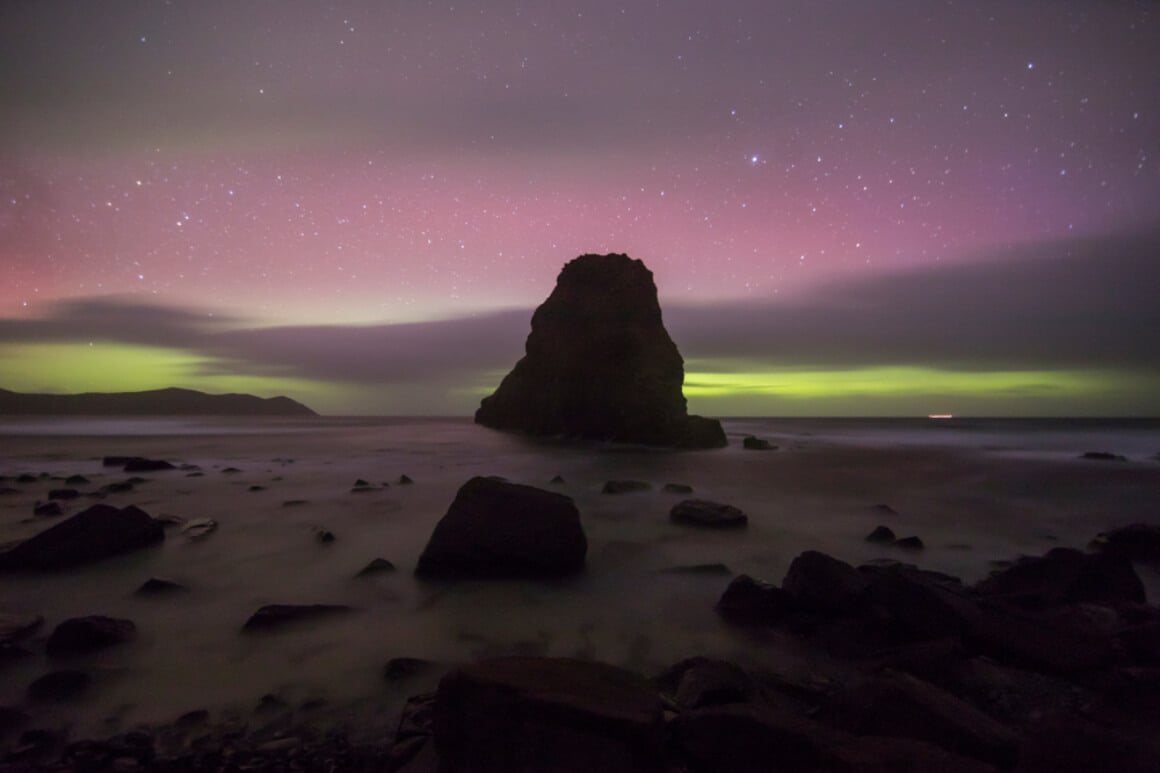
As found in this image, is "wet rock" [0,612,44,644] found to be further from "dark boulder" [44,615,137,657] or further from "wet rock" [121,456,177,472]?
"wet rock" [121,456,177,472]

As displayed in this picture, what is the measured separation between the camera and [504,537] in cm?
630

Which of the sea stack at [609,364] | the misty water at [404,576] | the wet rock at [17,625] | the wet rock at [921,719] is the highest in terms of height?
the sea stack at [609,364]

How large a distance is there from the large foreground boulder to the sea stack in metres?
25.1

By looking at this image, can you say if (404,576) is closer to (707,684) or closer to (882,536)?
(707,684)

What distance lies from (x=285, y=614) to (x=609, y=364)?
1128 inches

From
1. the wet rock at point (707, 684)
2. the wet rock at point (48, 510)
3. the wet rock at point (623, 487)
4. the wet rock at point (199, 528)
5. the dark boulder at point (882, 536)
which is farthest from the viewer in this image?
the wet rock at point (623, 487)

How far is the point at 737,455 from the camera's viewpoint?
25.2 metres

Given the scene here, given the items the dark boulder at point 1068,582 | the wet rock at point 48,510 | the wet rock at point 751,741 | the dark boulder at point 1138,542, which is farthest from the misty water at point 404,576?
the wet rock at point 751,741

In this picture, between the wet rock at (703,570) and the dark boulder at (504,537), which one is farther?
the wet rock at (703,570)

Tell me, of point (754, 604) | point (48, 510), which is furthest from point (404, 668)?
point (48, 510)

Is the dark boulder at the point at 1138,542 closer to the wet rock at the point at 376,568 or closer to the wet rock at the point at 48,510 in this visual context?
the wet rock at the point at 376,568

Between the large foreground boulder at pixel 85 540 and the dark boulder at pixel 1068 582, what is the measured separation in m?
9.78

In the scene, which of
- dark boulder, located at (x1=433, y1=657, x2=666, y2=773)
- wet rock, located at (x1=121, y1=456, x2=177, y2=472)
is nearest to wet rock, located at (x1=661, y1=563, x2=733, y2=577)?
dark boulder, located at (x1=433, y1=657, x2=666, y2=773)

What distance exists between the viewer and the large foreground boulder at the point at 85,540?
6.27m
